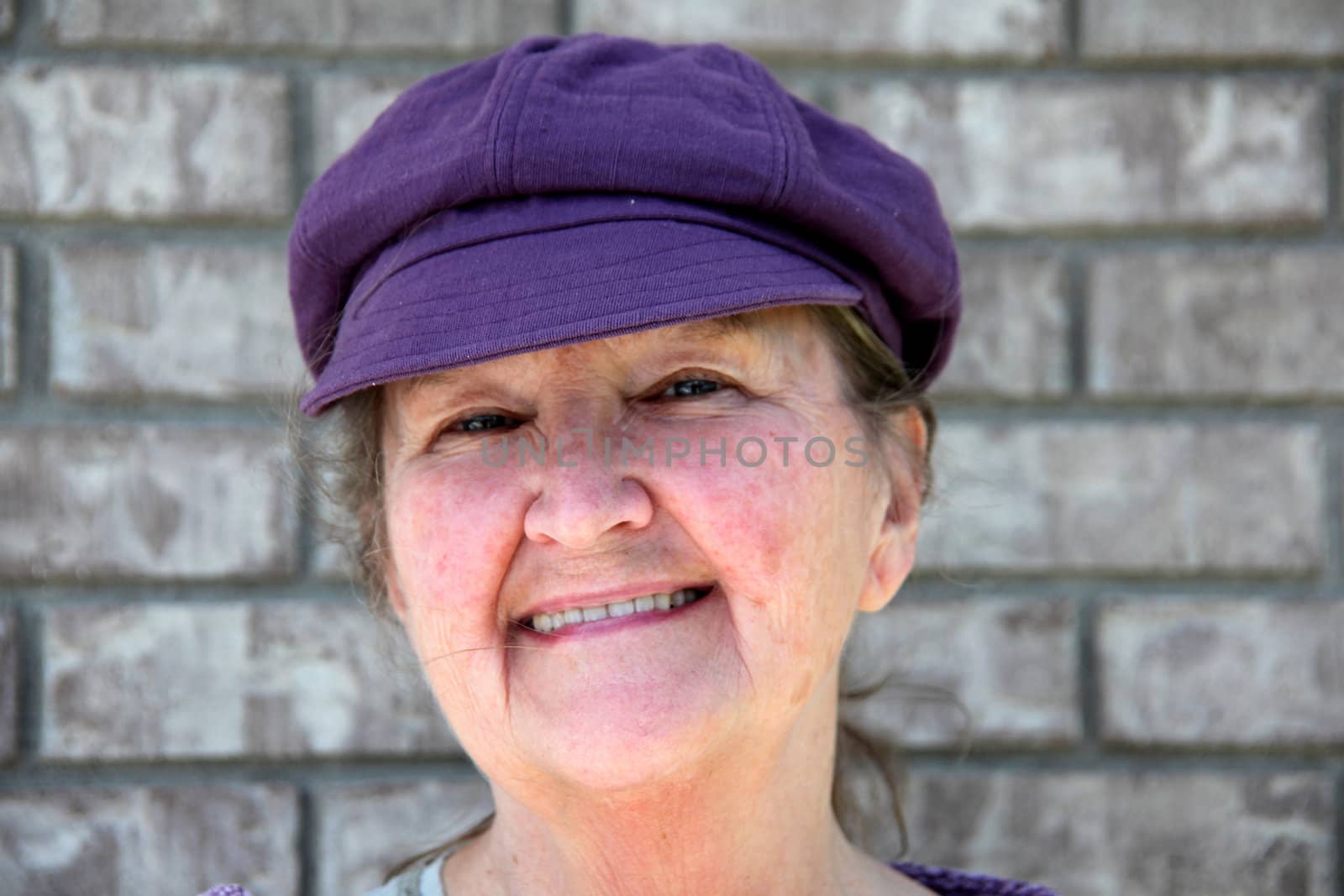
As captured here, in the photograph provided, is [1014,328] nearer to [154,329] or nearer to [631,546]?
[631,546]

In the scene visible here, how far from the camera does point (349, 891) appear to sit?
1741 millimetres

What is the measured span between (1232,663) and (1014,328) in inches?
24.7

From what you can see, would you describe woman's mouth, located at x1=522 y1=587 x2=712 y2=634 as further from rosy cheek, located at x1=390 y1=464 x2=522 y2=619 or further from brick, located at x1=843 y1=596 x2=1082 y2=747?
brick, located at x1=843 y1=596 x2=1082 y2=747

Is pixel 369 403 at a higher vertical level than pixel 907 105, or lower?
lower

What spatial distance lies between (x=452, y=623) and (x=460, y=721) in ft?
0.40

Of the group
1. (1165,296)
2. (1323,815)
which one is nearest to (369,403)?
(1165,296)

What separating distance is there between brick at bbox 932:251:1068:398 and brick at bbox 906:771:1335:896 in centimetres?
63

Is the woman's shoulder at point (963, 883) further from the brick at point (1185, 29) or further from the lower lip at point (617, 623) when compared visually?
the brick at point (1185, 29)

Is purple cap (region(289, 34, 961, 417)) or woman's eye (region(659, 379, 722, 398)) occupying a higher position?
purple cap (region(289, 34, 961, 417))

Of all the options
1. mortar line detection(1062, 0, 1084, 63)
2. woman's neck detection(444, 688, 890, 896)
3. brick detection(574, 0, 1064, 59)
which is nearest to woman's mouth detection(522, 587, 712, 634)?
woman's neck detection(444, 688, 890, 896)

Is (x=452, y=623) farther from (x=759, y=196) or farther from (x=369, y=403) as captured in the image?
(x=759, y=196)

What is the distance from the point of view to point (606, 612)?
1116 mm

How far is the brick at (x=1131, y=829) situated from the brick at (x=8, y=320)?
1.54 m

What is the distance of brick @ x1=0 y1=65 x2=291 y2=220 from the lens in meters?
1.71
